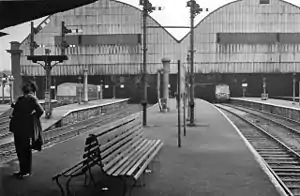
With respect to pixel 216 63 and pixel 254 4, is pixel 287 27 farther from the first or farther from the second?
pixel 216 63

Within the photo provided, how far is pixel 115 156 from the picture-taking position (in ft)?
21.4

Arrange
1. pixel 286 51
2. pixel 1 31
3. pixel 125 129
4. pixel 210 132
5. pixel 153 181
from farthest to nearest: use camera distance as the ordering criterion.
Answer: pixel 286 51 → pixel 210 132 → pixel 125 129 → pixel 153 181 → pixel 1 31

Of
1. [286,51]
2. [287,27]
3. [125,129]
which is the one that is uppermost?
[287,27]

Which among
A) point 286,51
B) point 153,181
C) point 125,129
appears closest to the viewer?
point 153,181

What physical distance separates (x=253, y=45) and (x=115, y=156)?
49.8 metres

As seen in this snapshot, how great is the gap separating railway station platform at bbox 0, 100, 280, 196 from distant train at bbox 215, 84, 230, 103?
44076 millimetres

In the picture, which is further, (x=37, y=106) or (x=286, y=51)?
(x=286, y=51)

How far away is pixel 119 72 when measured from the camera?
2103 inches

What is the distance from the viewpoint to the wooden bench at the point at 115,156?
223 inches

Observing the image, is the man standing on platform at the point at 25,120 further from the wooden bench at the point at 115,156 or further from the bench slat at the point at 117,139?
the bench slat at the point at 117,139

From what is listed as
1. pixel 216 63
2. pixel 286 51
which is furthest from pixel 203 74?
pixel 286 51

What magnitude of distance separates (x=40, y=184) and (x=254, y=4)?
52.4 metres

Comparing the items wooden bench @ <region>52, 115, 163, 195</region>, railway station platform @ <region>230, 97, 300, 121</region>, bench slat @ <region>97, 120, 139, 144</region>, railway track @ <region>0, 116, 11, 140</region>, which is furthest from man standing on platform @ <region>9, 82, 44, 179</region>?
railway station platform @ <region>230, 97, 300, 121</region>

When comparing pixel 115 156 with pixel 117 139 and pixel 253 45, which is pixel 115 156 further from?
pixel 253 45
